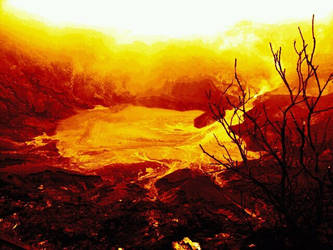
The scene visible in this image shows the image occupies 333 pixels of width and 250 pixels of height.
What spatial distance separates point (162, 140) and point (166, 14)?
4928 millimetres

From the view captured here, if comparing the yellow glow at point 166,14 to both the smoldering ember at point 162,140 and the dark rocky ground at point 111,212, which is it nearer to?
the smoldering ember at point 162,140

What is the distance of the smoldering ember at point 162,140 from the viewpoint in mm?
2904

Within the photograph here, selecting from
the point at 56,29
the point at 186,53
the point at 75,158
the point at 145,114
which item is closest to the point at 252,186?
the point at 75,158

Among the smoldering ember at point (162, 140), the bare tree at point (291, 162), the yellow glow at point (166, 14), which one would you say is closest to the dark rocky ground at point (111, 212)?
the smoldering ember at point (162, 140)

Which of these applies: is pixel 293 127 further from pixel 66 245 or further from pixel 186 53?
pixel 66 245

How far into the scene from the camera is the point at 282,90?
23.3 feet

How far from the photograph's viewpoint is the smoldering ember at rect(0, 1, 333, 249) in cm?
290

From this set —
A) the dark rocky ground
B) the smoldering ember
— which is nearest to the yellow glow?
the smoldering ember

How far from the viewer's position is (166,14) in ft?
28.8

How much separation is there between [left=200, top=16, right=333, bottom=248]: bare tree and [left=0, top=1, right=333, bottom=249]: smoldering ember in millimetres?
35

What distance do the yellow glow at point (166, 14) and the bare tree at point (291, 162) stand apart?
5.78ft

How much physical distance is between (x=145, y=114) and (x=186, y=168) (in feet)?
9.22

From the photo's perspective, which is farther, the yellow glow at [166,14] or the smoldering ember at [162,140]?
the yellow glow at [166,14]

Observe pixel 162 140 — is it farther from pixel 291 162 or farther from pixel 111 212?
pixel 291 162
